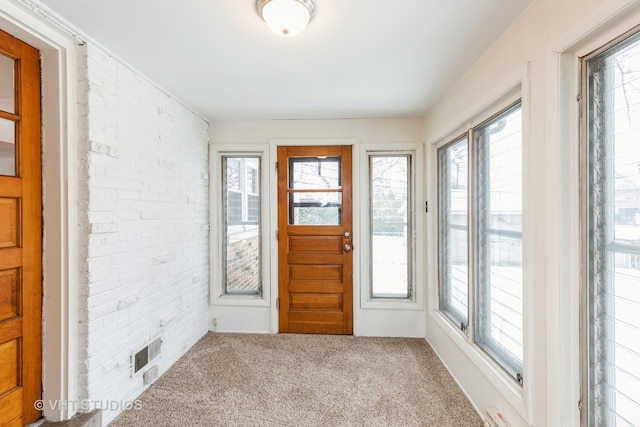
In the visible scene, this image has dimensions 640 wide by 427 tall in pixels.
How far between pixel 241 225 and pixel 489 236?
2.48 m

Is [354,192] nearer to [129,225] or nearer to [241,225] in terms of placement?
[241,225]

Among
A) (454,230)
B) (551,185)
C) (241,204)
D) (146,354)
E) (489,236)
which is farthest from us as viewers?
(241,204)

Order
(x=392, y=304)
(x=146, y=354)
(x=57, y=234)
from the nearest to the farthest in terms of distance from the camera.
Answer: (x=57, y=234), (x=146, y=354), (x=392, y=304)

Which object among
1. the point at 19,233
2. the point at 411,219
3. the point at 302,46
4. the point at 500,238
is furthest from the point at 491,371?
the point at 19,233

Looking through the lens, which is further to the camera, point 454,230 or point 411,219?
point 411,219

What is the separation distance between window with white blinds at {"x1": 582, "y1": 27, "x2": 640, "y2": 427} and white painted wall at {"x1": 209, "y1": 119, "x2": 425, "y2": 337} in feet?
6.53

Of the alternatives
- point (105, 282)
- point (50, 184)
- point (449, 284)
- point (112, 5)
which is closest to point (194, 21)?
point (112, 5)

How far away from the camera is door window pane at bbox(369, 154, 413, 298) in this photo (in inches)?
132

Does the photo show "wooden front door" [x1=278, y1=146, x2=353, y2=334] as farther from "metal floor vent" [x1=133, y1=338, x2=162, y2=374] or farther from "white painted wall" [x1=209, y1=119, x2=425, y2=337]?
"metal floor vent" [x1=133, y1=338, x2=162, y2=374]

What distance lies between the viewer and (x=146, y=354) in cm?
226

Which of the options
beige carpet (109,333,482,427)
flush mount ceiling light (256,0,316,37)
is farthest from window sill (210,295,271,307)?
flush mount ceiling light (256,0,316,37)

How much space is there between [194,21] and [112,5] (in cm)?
37

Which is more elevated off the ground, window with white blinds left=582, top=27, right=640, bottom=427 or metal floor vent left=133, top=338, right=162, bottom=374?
window with white blinds left=582, top=27, right=640, bottom=427

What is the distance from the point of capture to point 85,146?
1.79 metres
